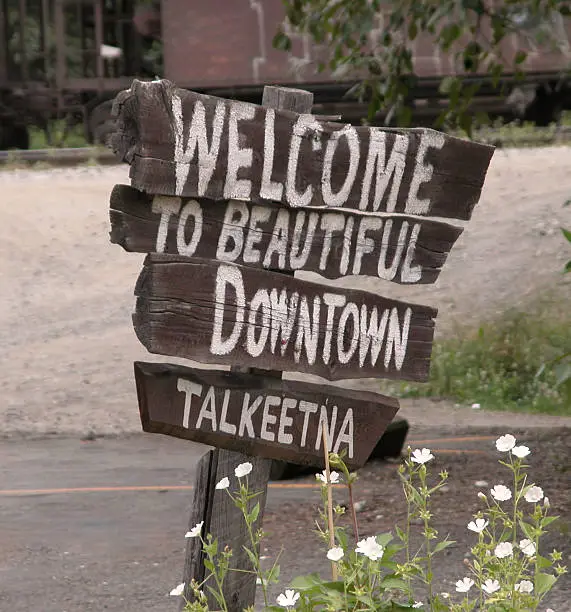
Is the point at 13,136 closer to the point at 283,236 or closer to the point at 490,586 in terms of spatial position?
the point at 283,236

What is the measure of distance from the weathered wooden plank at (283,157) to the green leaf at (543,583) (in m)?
1.07

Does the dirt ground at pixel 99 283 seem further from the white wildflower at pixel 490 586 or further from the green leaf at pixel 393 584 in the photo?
the white wildflower at pixel 490 586

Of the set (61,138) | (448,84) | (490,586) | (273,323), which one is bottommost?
(61,138)

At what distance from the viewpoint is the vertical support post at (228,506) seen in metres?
3.32

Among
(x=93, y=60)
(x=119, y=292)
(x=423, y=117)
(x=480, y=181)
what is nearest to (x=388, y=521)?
(x=480, y=181)

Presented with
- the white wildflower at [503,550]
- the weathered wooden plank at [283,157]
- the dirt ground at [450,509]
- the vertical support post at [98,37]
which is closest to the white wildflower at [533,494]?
the white wildflower at [503,550]

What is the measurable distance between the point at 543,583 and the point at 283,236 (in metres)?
1.08

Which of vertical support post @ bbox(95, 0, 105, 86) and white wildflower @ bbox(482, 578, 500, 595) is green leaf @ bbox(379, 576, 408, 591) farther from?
vertical support post @ bbox(95, 0, 105, 86)

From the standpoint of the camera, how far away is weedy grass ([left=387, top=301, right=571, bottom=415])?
30.2 ft

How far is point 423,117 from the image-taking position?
18.0 m

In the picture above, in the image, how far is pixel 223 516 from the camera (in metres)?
3.33

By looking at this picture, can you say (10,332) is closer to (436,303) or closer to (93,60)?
(436,303)

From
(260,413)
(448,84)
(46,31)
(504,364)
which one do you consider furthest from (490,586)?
(46,31)

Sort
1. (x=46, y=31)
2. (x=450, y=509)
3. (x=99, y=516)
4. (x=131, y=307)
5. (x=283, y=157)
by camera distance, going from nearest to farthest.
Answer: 1. (x=283, y=157)
2. (x=450, y=509)
3. (x=99, y=516)
4. (x=131, y=307)
5. (x=46, y=31)
